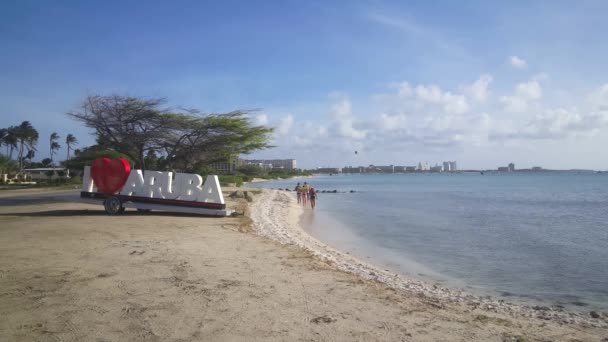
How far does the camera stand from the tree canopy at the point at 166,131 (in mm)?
26094

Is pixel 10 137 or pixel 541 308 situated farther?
pixel 10 137

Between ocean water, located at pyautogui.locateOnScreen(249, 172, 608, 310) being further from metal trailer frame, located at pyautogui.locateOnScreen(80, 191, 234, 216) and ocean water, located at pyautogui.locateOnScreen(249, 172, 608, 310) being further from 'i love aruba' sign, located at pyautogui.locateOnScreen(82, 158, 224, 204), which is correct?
'i love aruba' sign, located at pyautogui.locateOnScreen(82, 158, 224, 204)

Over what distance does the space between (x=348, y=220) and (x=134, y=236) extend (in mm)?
14590

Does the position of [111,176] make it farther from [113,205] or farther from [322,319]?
[322,319]

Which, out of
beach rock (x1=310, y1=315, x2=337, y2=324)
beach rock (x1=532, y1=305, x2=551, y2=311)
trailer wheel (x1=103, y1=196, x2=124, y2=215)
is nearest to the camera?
beach rock (x1=310, y1=315, x2=337, y2=324)

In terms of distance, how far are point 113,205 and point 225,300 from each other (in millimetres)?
13904

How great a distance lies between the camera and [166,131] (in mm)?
26906

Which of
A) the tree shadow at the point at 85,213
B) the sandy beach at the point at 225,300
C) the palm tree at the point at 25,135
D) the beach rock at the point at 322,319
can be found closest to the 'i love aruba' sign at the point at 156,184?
the tree shadow at the point at 85,213

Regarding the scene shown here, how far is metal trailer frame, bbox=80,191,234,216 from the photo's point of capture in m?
18.2

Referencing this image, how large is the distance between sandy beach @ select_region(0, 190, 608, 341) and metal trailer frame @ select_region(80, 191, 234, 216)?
650 cm

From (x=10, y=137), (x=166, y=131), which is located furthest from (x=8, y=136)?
(x=166, y=131)

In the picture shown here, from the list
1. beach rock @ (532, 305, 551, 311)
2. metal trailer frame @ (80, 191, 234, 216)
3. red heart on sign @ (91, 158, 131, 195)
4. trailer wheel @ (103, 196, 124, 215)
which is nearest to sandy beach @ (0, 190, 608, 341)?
beach rock @ (532, 305, 551, 311)

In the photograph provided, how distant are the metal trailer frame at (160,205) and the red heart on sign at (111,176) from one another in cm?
42

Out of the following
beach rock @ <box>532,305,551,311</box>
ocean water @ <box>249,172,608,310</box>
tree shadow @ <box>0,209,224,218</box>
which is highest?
tree shadow @ <box>0,209,224,218</box>
